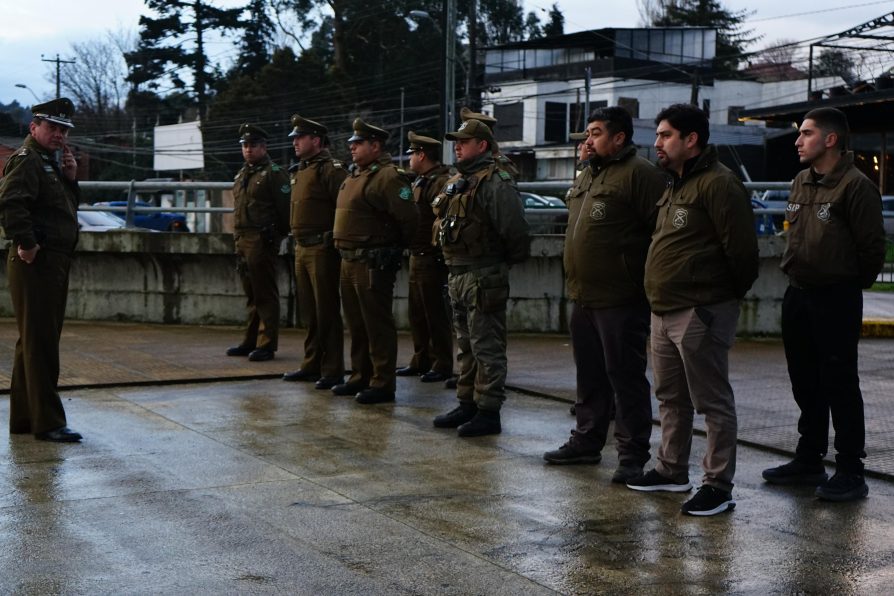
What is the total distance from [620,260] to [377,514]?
192 cm

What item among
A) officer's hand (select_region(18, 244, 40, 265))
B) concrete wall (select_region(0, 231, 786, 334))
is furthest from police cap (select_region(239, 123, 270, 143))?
officer's hand (select_region(18, 244, 40, 265))

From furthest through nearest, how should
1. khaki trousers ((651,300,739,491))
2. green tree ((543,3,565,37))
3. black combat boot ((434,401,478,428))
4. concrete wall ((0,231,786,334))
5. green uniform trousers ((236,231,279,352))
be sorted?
green tree ((543,3,565,37)) → concrete wall ((0,231,786,334)) → green uniform trousers ((236,231,279,352)) → black combat boot ((434,401,478,428)) → khaki trousers ((651,300,739,491))

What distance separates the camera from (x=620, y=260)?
20.8 ft

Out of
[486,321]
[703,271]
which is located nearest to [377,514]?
[703,271]

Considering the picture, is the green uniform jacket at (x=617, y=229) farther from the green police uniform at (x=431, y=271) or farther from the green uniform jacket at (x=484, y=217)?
the green police uniform at (x=431, y=271)

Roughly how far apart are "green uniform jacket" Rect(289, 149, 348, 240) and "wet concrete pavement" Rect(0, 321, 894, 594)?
166 centimetres

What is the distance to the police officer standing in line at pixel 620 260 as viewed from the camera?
631 centimetres

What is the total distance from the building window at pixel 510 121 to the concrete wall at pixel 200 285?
45641 mm

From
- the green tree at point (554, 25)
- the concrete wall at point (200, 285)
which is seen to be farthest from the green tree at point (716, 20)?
the concrete wall at point (200, 285)

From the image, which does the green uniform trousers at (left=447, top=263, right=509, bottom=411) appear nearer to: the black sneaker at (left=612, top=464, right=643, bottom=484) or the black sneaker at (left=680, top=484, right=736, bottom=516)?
the black sneaker at (left=612, top=464, right=643, bottom=484)

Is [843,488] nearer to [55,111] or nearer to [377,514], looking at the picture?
[377,514]

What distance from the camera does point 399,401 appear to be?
8812mm

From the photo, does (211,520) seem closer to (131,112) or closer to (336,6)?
(336,6)

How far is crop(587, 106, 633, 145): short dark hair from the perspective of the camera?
6383mm
